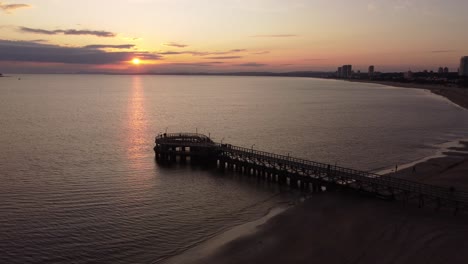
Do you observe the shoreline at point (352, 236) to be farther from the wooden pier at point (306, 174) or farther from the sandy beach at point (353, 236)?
the wooden pier at point (306, 174)

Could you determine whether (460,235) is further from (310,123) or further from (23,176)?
(310,123)

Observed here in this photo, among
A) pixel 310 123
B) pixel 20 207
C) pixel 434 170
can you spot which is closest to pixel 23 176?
pixel 20 207

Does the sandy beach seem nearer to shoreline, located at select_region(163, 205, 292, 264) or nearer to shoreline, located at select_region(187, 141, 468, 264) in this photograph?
shoreline, located at select_region(187, 141, 468, 264)

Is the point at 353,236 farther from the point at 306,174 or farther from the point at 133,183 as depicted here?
the point at 133,183

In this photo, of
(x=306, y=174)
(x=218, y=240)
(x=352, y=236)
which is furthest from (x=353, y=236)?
(x=306, y=174)

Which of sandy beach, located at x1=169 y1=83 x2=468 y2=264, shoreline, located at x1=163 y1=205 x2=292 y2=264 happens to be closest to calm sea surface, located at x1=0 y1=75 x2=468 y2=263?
shoreline, located at x1=163 y1=205 x2=292 y2=264
